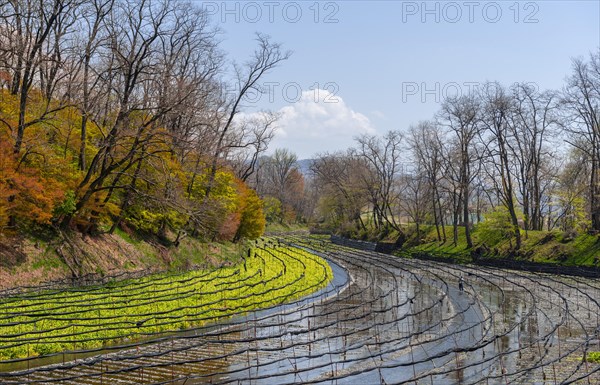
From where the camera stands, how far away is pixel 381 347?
78.3 ft

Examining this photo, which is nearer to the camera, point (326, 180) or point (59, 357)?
point (59, 357)

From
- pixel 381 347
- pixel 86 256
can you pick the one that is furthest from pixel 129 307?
pixel 381 347

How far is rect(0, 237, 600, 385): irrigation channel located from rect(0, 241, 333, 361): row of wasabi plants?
4.19 feet

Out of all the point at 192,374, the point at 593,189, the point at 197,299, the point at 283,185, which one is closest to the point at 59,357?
the point at 192,374

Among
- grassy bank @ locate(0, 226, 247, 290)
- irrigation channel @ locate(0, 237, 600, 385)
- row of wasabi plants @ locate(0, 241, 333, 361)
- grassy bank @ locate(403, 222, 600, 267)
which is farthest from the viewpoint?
grassy bank @ locate(403, 222, 600, 267)

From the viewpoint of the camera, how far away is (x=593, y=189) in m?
56.9

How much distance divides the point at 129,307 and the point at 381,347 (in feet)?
41.7

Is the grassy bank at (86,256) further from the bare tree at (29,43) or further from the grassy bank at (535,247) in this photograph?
the grassy bank at (535,247)

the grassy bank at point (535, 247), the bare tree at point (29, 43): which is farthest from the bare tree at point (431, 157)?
the bare tree at point (29, 43)

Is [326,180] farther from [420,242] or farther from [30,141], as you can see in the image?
[30,141]

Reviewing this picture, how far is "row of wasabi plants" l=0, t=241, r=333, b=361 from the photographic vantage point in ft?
76.2

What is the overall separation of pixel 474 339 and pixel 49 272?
24640 mm

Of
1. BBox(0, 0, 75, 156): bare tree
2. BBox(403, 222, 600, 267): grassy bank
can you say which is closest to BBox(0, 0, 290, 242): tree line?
BBox(0, 0, 75, 156): bare tree

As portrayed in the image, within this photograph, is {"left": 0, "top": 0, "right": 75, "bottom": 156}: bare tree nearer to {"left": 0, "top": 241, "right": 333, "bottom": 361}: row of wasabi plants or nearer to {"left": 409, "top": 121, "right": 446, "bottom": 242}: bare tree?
{"left": 0, "top": 241, "right": 333, "bottom": 361}: row of wasabi plants
